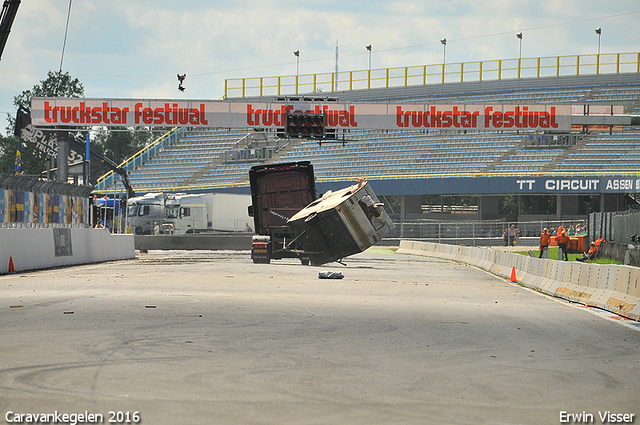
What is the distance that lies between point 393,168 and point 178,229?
16700 mm

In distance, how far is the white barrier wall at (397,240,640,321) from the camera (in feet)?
43.6

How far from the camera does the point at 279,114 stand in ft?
126

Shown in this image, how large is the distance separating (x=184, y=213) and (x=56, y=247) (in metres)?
28.4

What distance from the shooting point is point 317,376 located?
6.85m

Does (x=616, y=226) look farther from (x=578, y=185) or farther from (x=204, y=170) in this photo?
(x=204, y=170)

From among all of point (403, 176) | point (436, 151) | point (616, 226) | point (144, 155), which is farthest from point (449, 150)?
point (144, 155)

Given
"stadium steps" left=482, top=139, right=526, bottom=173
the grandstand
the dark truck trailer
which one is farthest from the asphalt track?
"stadium steps" left=482, top=139, right=526, bottom=173

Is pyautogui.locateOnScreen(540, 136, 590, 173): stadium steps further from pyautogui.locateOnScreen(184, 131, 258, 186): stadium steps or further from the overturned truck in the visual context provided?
the overturned truck

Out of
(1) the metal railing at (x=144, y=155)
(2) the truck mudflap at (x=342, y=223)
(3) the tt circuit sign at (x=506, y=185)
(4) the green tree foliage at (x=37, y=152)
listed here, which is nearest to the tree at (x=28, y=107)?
(4) the green tree foliage at (x=37, y=152)

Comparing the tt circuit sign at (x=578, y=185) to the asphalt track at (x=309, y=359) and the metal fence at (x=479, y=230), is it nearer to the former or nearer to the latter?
the metal fence at (x=479, y=230)

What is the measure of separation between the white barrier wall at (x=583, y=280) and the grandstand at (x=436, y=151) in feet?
92.5

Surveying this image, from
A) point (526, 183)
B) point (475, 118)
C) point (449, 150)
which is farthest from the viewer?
point (449, 150)

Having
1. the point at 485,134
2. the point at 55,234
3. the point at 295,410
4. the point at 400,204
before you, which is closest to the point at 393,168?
the point at 400,204

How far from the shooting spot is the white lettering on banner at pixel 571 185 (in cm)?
5170
